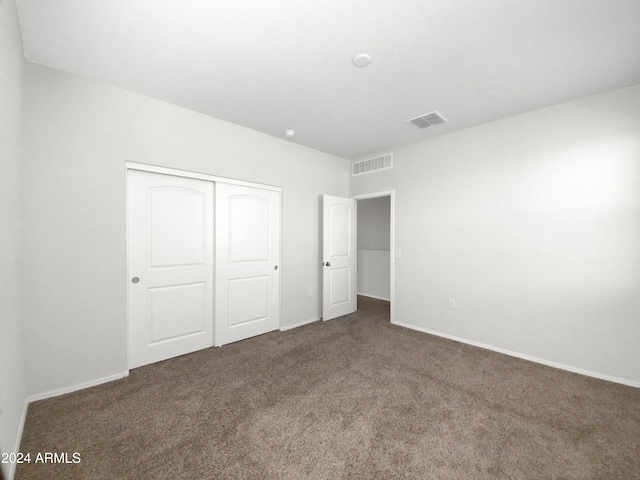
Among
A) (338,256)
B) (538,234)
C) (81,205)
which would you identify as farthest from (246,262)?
(538,234)

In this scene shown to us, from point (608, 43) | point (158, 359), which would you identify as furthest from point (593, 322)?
point (158, 359)

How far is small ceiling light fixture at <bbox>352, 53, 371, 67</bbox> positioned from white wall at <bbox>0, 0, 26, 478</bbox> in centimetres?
198

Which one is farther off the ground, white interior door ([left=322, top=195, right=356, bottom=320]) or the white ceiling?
the white ceiling

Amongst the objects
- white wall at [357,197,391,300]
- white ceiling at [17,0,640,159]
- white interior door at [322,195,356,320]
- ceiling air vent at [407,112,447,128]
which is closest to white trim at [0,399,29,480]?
white ceiling at [17,0,640,159]

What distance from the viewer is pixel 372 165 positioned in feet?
13.8

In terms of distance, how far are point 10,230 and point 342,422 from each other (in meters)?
2.44

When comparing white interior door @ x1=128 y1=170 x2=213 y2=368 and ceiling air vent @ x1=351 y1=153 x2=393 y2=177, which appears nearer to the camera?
white interior door @ x1=128 y1=170 x2=213 y2=368

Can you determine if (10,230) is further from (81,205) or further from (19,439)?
(19,439)

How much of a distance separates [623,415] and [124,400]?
3.79 meters

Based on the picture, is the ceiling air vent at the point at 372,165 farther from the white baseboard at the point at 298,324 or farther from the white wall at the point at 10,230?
the white wall at the point at 10,230

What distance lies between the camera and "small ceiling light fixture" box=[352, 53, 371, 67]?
1936mm

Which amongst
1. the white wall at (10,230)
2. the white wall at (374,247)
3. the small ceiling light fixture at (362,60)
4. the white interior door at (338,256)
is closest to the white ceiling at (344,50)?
the small ceiling light fixture at (362,60)

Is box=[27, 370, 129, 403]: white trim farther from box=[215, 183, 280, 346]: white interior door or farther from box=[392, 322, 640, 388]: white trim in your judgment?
box=[392, 322, 640, 388]: white trim

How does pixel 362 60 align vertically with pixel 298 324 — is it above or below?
above
